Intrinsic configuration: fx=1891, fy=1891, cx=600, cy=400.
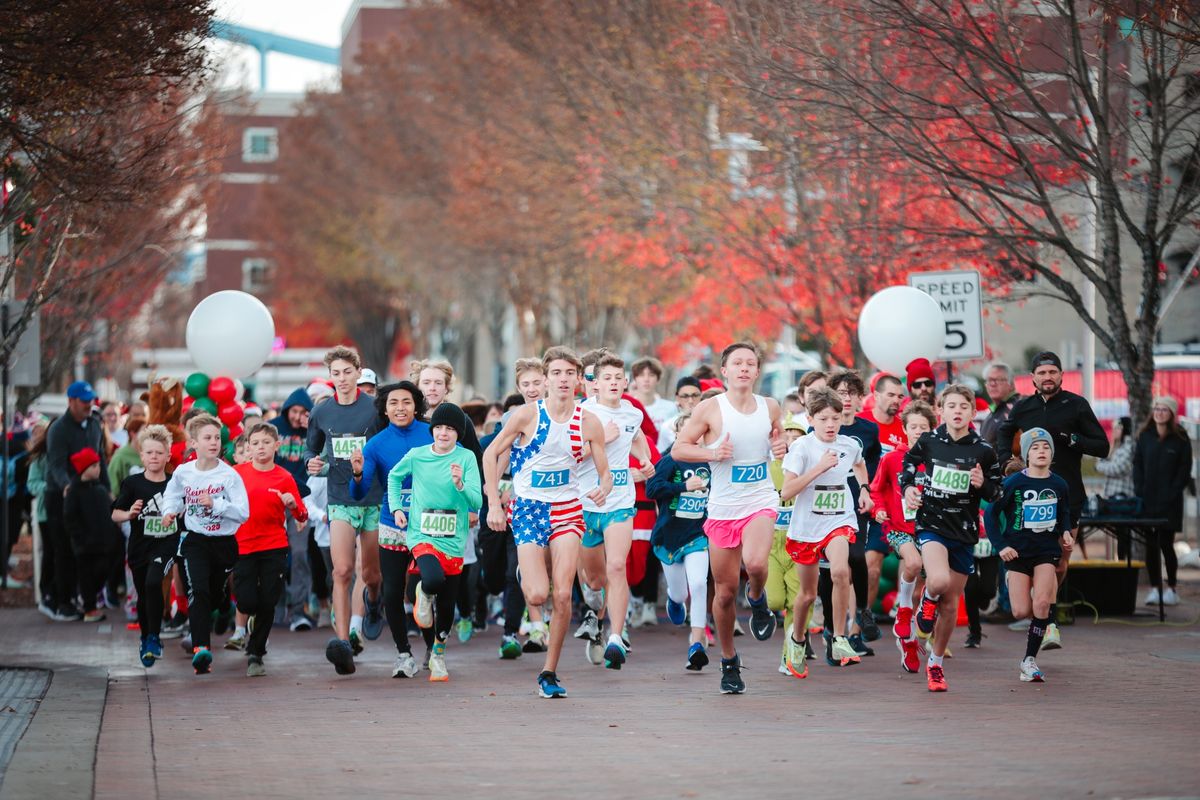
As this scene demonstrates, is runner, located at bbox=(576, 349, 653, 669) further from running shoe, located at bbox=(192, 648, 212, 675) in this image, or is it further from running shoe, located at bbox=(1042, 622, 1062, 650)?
running shoe, located at bbox=(1042, 622, 1062, 650)

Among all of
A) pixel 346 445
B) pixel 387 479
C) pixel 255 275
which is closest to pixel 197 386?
pixel 346 445

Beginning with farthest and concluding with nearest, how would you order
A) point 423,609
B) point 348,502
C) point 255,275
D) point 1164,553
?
1. point 255,275
2. point 1164,553
3. point 348,502
4. point 423,609

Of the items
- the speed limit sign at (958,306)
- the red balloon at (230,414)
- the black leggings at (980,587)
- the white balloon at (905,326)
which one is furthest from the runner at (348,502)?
the speed limit sign at (958,306)

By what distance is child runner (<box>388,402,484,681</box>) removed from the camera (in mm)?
11945

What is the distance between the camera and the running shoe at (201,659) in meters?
12.5

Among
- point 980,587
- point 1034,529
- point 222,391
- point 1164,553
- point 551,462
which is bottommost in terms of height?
point 980,587

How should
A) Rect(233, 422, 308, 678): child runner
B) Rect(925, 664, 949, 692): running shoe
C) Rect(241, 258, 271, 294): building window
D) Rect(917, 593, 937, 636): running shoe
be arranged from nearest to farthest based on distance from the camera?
Rect(925, 664, 949, 692): running shoe
Rect(917, 593, 937, 636): running shoe
Rect(233, 422, 308, 678): child runner
Rect(241, 258, 271, 294): building window

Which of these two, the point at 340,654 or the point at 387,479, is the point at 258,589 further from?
the point at 387,479

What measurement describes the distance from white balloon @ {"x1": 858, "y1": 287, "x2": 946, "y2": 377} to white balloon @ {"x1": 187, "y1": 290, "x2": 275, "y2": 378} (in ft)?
19.5

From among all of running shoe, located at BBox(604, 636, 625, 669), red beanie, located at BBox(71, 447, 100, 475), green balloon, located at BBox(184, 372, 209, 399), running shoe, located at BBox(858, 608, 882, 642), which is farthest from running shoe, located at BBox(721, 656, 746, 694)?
red beanie, located at BBox(71, 447, 100, 475)

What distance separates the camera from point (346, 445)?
1352cm

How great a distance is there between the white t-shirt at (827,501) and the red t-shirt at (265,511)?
3.30m

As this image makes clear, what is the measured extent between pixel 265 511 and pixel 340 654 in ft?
3.88

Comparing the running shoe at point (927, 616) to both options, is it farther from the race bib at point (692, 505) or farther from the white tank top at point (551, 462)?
the white tank top at point (551, 462)
